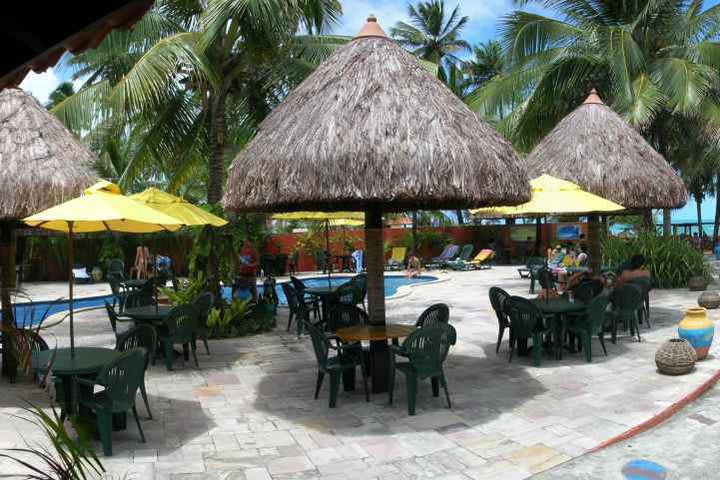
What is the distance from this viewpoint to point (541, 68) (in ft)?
56.4

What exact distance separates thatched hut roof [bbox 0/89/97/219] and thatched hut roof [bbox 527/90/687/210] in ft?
24.1

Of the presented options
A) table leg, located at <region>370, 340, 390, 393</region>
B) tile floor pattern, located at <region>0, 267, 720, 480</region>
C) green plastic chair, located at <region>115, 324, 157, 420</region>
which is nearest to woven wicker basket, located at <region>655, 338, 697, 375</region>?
tile floor pattern, located at <region>0, 267, 720, 480</region>

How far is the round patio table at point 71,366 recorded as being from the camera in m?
5.80

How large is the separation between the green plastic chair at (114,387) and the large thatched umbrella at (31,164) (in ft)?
6.52

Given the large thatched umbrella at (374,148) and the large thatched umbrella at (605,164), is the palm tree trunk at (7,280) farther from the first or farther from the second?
the large thatched umbrella at (605,164)

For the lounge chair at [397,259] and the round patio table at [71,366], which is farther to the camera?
the lounge chair at [397,259]

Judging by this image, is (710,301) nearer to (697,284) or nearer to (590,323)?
(697,284)

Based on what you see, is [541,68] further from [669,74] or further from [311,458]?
[311,458]

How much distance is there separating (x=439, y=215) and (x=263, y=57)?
66.5 ft

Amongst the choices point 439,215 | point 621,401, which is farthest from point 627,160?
point 439,215

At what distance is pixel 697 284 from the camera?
50.0ft

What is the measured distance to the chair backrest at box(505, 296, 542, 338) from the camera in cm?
817

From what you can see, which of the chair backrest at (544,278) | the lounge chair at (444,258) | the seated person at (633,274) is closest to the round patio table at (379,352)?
the chair backrest at (544,278)

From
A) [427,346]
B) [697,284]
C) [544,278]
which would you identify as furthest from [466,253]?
[427,346]
